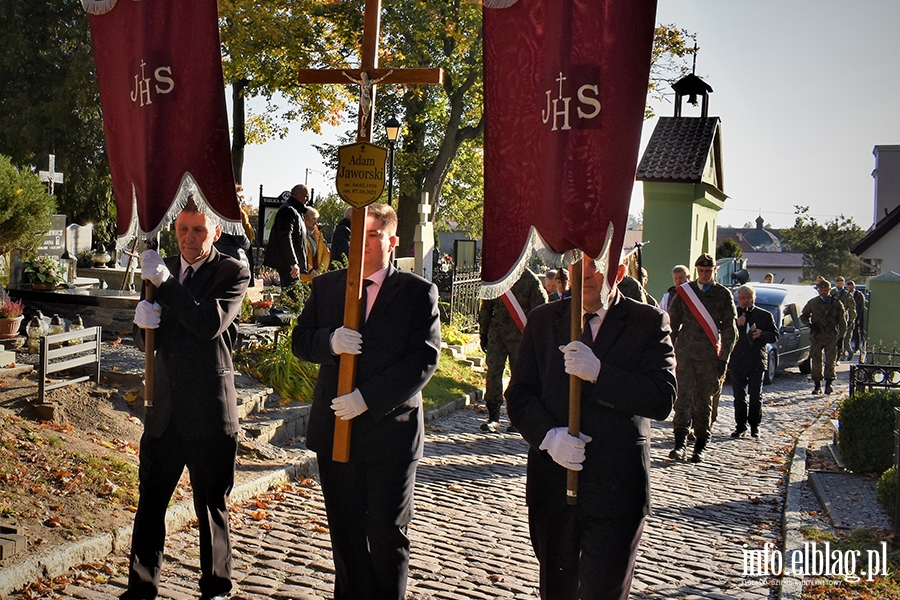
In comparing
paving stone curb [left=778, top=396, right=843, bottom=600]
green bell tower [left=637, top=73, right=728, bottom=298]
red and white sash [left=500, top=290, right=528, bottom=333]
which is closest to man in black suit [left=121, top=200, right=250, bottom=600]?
paving stone curb [left=778, top=396, right=843, bottom=600]

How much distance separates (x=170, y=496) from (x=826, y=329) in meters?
15.8

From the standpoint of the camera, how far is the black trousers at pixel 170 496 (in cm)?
510

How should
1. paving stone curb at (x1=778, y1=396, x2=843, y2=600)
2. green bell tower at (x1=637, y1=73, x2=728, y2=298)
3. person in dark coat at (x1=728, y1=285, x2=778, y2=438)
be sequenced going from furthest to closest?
green bell tower at (x1=637, y1=73, x2=728, y2=298) → person in dark coat at (x1=728, y1=285, x2=778, y2=438) → paving stone curb at (x1=778, y1=396, x2=843, y2=600)

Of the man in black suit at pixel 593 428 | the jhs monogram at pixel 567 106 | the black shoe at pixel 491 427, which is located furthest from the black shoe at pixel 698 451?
the jhs monogram at pixel 567 106

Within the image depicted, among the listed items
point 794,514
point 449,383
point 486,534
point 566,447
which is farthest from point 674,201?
point 566,447

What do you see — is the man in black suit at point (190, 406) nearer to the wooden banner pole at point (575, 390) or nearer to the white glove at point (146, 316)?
the white glove at point (146, 316)

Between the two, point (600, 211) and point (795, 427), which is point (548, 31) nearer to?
point (600, 211)

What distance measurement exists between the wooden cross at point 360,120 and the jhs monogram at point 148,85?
77 cm

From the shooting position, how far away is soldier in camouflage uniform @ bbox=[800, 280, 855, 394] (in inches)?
724

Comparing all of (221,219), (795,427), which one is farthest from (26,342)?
(795,427)

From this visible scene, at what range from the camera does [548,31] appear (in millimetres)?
4273

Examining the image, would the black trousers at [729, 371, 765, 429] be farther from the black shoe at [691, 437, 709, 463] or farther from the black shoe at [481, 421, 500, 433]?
the black shoe at [481, 421, 500, 433]

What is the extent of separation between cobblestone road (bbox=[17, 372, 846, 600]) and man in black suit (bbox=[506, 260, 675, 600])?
5.88 feet

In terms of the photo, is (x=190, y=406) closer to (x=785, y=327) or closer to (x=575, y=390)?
(x=575, y=390)
